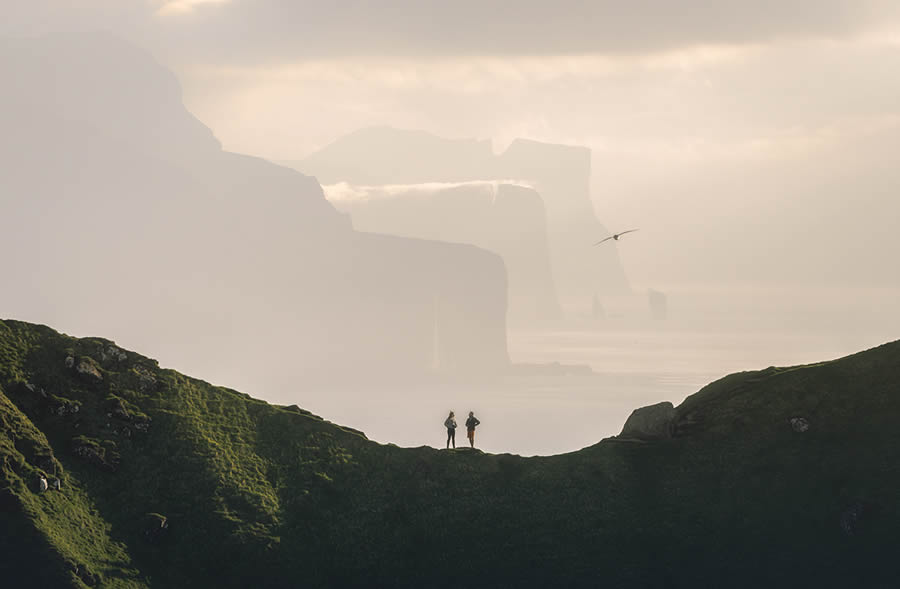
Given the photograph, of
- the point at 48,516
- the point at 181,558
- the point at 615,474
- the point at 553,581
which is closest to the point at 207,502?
the point at 181,558

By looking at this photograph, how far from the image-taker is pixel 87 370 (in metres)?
95.8

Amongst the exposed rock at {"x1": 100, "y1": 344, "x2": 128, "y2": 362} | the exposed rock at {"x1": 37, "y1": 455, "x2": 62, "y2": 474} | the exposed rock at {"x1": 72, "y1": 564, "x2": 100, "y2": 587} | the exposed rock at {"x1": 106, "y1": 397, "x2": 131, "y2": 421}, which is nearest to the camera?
the exposed rock at {"x1": 72, "y1": 564, "x2": 100, "y2": 587}

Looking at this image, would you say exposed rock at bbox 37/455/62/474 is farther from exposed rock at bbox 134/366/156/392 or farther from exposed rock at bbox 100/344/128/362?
exposed rock at bbox 100/344/128/362

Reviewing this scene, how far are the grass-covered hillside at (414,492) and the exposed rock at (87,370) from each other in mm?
183

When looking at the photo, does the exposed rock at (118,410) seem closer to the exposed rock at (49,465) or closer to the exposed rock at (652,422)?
the exposed rock at (49,465)

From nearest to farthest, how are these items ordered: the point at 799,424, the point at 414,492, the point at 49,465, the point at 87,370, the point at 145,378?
the point at 49,465
the point at 414,492
the point at 87,370
the point at 799,424
the point at 145,378

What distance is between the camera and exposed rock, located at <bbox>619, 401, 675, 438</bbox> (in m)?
101

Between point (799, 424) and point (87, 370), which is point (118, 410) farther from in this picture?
point (799, 424)

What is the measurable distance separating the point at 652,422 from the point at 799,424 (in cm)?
1357

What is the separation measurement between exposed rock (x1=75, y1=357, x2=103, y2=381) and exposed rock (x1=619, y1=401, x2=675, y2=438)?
4962cm

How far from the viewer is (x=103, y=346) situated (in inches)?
3920

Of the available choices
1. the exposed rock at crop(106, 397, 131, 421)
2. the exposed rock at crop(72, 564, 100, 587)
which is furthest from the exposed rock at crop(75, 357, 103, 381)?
the exposed rock at crop(72, 564, 100, 587)

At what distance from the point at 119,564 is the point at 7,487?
10.6m

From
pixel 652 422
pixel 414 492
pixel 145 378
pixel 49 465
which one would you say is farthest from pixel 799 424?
pixel 49 465
